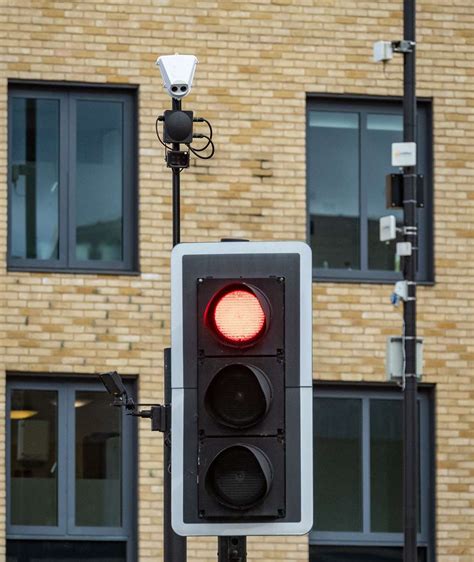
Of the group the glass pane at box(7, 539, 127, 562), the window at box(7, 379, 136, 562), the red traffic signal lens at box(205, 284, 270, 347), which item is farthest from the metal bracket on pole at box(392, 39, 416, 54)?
the red traffic signal lens at box(205, 284, 270, 347)

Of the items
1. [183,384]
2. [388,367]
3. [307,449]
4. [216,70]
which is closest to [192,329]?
[183,384]

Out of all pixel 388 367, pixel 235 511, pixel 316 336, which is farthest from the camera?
pixel 316 336

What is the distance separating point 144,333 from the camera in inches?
677

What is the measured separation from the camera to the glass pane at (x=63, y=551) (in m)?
17.0

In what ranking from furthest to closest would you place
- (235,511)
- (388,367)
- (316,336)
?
(316,336), (388,367), (235,511)

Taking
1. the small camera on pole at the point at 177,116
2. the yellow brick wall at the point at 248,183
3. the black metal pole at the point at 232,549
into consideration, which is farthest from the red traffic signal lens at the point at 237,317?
the yellow brick wall at the point at 248,183

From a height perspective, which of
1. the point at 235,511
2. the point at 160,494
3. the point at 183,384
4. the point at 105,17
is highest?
the point at 105,17

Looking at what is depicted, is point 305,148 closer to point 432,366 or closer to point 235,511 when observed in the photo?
point 432,366

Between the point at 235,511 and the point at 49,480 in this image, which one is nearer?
the point at 235,511

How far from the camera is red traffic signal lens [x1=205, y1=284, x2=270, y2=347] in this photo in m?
5.81

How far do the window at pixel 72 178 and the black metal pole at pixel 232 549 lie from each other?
1149cm

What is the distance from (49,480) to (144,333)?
1.74m

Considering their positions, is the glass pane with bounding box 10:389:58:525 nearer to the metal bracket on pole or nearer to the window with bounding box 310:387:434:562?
the window with bounding box 310:387:434:562

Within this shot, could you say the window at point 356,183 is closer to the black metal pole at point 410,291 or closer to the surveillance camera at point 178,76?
the black metal pole at point 410,291
